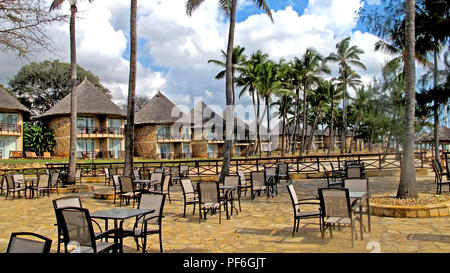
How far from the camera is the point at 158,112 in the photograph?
4438 centimetres

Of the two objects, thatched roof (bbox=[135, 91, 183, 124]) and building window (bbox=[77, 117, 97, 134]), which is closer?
building window (bbox=[77, 117, 97, 134])

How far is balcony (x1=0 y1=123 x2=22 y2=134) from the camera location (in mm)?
34406

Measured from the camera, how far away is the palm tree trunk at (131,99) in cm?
1273

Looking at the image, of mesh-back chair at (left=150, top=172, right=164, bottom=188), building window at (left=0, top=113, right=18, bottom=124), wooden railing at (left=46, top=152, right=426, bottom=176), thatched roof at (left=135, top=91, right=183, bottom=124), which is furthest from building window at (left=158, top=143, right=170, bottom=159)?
mesh-back chair at (left=150, top=172, right=164, bottom=188)

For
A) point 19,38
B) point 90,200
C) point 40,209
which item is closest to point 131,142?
point 90,200

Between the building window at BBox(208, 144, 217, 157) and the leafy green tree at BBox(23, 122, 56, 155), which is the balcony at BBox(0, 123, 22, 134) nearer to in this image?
the leafy green tree at BBox(23, 122, 56, 155)

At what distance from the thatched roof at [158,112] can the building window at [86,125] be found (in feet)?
19.2

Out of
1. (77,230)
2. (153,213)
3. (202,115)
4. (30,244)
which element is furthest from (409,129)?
(202,115)

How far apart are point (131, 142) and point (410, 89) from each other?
9.29 meters

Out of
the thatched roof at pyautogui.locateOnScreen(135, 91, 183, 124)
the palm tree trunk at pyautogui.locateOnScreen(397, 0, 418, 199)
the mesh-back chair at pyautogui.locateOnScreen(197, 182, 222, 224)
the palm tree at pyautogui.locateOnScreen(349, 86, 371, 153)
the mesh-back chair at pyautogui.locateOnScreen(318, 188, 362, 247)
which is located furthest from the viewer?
the palm tree at pyautogui.locateOnScreen(349, 86, 371, 153)

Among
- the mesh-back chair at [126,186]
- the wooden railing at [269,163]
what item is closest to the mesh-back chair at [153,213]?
the mesh-back chair at [126,186]

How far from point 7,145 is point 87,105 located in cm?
881

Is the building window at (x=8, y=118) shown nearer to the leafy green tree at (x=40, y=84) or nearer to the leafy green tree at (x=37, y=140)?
the leafy green tree at (x=37, y=140)

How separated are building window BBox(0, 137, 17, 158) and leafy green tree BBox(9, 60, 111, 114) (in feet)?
51.1
